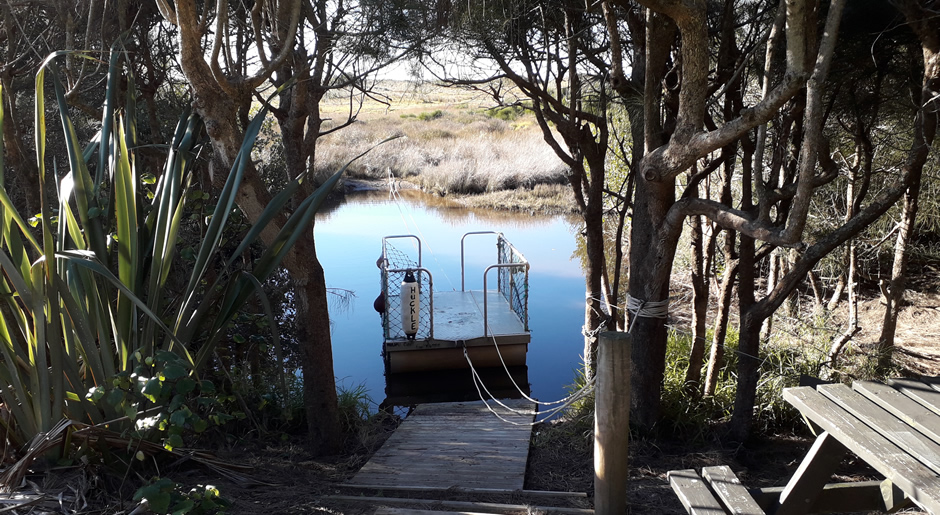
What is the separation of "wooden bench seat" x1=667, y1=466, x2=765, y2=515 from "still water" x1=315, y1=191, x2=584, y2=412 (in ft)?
11.3

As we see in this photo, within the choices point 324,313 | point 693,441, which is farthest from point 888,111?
point 324,313

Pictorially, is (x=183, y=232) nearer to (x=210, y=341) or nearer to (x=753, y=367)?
(x=210, y=341)

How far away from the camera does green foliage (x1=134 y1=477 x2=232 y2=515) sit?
1675 mm

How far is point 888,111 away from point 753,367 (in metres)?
1.94

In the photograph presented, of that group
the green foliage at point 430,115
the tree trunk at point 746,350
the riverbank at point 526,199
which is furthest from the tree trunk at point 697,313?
the green foliage at point 430,115

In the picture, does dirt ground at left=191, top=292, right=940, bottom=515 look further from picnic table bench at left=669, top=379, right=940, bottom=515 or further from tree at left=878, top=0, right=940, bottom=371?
tree at left=878, top=0, right=940, bottom=371

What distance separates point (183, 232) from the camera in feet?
14.1

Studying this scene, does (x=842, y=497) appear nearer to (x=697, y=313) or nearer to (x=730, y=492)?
(x=730, y=492)

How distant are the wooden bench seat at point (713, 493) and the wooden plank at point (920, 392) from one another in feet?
1.87

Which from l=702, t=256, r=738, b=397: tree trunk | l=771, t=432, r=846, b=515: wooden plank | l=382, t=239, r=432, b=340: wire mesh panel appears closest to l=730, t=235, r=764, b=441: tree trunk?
l=702, t=256, r=738, b=397: tree trunk

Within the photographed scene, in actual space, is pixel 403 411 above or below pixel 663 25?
below

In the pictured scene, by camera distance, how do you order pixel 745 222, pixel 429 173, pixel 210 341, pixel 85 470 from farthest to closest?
pixel 429 173 < pixel 745 222 < pixel 210 341 < pixel 85 470

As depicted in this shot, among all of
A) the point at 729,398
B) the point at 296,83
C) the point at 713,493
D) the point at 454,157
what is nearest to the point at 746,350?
the point at 729,398

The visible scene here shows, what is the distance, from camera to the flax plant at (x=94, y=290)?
6.27 ft
